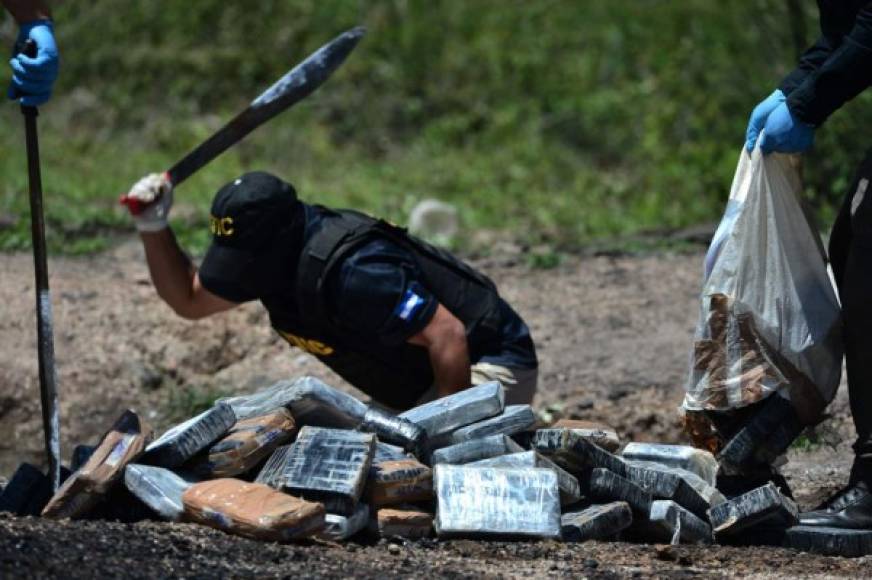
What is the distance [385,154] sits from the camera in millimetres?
10711

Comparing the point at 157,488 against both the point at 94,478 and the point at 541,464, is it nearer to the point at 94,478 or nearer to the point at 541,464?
the point at 94,478

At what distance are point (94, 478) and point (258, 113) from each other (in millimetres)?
1548

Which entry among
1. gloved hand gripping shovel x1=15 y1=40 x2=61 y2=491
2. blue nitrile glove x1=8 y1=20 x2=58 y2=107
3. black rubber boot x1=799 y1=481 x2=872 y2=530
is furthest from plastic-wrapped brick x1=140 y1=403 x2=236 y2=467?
black rubber boot x1=799 y1=481 x2=872 y2=530

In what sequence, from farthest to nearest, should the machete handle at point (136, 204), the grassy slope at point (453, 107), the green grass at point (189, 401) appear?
the grassy slope at point (453, 107) < the green grass at point (189, 401) < the machete handle at point (136, 204)

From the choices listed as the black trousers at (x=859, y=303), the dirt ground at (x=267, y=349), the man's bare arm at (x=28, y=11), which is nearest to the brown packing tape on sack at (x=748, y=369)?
the black trousers at (x=859, y=303)

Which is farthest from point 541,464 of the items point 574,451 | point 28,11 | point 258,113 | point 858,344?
point 28,11

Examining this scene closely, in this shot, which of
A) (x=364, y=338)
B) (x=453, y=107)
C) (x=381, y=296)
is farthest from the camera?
(x=453, y=107)

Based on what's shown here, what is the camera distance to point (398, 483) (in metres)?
4.05

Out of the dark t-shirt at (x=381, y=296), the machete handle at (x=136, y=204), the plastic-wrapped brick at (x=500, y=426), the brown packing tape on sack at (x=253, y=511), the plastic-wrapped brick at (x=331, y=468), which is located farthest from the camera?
the machete handle at (x=136, y=204)

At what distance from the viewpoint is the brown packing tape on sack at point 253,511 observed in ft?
12.2

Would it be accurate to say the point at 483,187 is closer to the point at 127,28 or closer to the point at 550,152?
the point at 550,152

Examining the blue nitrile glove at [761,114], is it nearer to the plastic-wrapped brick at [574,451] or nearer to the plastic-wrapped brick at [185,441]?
the plastic-wrapped brick at [574,451]

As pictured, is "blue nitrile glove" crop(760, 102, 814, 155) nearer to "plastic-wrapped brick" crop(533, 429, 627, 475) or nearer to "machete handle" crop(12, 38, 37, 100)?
"plastic-wrapped brick" crop(533, 429, 627, 475)

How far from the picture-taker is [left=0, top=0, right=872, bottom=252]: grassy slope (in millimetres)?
9156
